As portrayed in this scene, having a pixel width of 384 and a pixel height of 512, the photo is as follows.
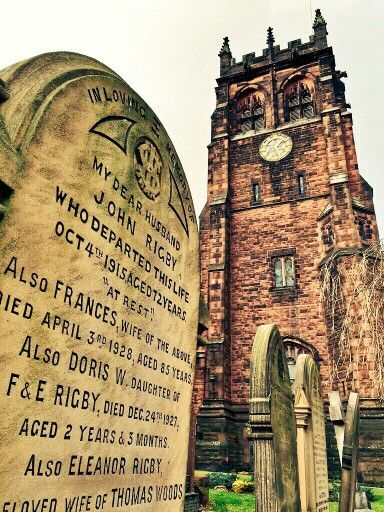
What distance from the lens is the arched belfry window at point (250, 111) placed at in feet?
65.9

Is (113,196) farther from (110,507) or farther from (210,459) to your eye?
(210,459)

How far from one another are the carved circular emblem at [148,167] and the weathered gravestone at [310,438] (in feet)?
12.1

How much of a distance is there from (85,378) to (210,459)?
515 inches

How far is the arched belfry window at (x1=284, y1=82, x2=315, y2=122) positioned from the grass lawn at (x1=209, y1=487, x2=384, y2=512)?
15569mm

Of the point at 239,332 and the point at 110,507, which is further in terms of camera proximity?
the point at 239,332

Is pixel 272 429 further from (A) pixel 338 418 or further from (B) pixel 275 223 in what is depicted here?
(B) pixel 275 223

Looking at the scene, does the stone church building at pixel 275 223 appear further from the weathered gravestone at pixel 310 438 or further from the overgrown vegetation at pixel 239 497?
the weathered gravestone at pixel 310 438

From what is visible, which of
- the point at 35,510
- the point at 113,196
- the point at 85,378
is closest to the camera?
the point at 35,510

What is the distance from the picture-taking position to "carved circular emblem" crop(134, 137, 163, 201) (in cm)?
216

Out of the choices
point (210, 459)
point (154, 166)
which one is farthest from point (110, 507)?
point (210, 459)

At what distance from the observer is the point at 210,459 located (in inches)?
517

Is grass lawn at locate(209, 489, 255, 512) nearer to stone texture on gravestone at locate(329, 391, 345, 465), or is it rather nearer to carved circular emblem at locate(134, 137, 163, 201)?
stone texture on gravestone at locate(329, 391, 345, 465)

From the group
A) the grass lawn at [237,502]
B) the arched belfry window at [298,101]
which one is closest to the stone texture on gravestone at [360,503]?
the grass lawn at [237,502]

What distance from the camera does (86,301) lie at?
1657mm
